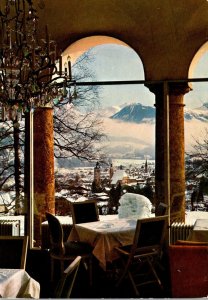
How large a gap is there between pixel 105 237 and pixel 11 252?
1713 mm

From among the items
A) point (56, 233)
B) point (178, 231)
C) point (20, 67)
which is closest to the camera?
point (20, 67)

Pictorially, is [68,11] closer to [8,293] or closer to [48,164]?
[48,164]

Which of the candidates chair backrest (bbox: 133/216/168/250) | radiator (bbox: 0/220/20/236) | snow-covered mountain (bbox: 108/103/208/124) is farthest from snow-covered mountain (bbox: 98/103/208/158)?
chair backrest (bbox: 133/216/168/250)

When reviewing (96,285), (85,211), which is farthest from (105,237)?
(85,211)

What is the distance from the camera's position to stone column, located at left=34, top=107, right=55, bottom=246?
796 centimetres

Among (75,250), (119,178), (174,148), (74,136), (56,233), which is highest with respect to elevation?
(74,136)

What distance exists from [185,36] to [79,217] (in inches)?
118

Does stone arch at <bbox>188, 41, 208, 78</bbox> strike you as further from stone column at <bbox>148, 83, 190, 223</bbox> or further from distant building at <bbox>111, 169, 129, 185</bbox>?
distant building at <bbox>111, 169, 129, 185</bbox>

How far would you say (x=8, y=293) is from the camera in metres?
4.02

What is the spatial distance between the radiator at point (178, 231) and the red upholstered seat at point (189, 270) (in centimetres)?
304

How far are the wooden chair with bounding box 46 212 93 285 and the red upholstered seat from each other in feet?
6.09

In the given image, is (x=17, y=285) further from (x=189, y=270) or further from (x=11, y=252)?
(x=189, y=270)

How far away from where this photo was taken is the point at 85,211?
24.5ft

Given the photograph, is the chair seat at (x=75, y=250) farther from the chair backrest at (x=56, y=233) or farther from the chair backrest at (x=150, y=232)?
the chair backrest at (x=150, y=232)
